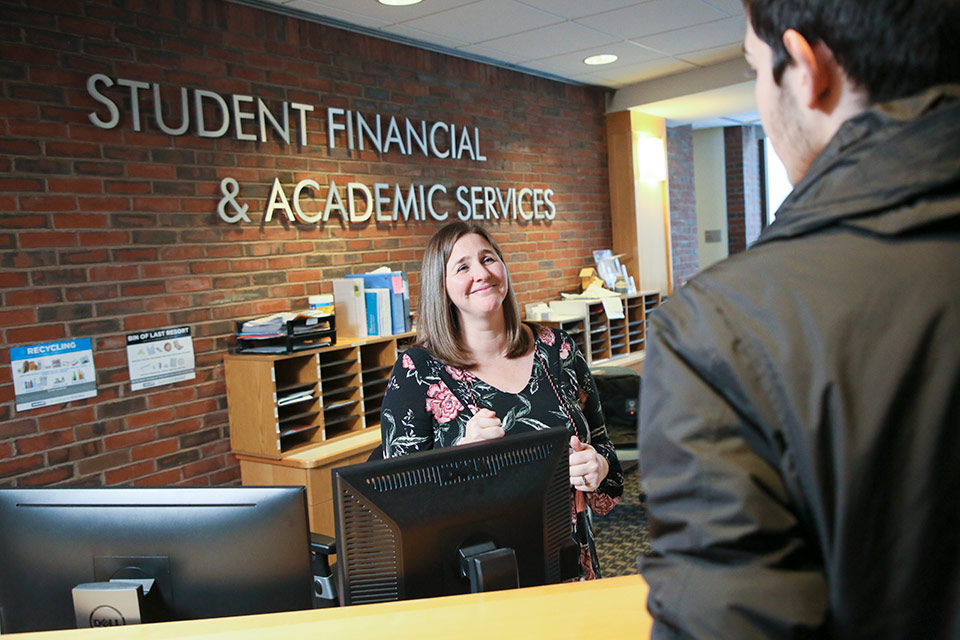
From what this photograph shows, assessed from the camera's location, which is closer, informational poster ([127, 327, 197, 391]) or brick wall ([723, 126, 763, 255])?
informational poster ([127, 327, 197, 391])

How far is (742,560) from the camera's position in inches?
26.2

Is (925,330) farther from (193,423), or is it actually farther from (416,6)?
(416,6)

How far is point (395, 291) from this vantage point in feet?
13.5

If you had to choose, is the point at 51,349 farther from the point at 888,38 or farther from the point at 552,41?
the point at 552,41

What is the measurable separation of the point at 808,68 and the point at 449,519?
3.36 ft

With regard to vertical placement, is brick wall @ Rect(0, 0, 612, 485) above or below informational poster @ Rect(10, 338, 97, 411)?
above

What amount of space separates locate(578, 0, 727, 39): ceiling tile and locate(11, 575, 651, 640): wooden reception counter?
12.6 ft

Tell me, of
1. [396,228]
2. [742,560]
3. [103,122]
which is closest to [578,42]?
[396,228]

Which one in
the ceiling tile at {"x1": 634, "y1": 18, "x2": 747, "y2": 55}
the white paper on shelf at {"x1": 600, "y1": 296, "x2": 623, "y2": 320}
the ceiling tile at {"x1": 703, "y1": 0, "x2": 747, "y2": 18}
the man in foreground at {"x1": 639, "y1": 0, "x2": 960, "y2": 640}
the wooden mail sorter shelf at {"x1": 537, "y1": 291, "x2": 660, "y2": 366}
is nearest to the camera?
the man in foreground at {"x1": 639, "y1": 0, "x2": 960, "y2": 640}

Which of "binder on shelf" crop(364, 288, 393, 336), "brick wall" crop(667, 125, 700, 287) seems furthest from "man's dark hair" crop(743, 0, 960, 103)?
"brick wall" crop(667, 125, 700, 287)

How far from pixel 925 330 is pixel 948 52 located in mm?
269

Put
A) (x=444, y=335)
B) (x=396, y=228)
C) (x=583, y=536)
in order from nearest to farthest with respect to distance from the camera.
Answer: (x=583, y=536) → (x=444, y=335) → (x=396, y=228)

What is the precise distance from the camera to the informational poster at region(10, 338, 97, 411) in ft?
9.77

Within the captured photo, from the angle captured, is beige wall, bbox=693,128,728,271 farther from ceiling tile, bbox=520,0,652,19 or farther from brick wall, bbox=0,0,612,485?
brick wall, bbox=0,0,612,485
